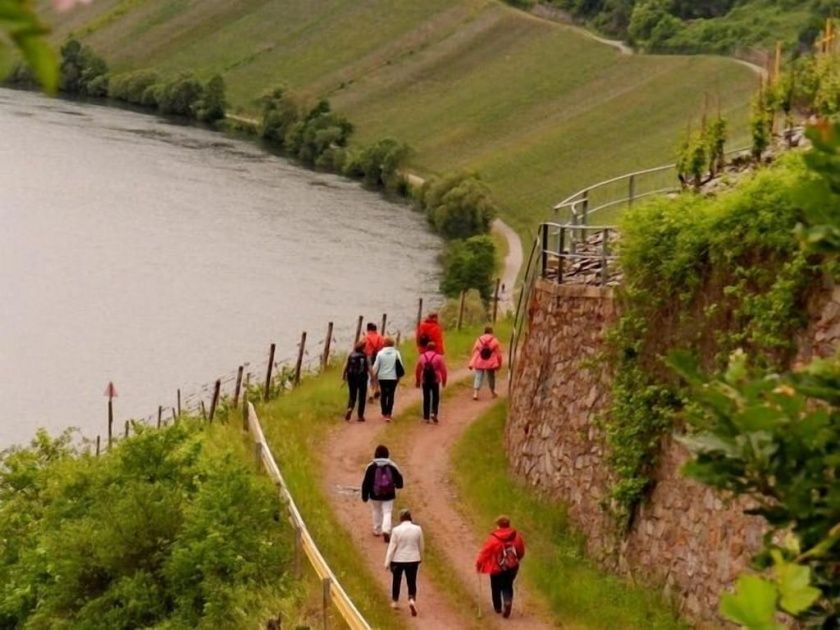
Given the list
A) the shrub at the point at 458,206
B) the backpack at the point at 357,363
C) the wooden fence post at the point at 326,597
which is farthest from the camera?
the shrub at the point at 458,206

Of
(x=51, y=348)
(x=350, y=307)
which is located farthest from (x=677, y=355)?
(x=350, y=307)

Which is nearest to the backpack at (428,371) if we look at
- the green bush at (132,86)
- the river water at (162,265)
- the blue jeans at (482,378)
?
the blue jeans at (482,378)

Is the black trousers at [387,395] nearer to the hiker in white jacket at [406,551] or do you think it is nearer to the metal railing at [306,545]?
the metal railing at [306,545]

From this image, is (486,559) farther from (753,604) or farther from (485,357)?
(753,604)

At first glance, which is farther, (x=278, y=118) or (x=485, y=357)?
(x=278, y=118)

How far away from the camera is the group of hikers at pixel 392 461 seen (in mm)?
14531

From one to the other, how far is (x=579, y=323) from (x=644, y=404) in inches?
81.5

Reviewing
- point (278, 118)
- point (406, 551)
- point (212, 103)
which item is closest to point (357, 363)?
point (406, 551)

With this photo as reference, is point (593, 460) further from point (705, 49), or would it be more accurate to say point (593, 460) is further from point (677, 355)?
point (705, 49)

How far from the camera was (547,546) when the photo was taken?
16906mm

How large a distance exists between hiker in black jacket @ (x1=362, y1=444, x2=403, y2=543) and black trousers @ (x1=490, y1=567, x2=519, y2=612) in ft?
5.41

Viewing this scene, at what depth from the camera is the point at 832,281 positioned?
13.2 m

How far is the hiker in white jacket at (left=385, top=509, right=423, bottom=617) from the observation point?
1451cm

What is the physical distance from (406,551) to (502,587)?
100 centimetres
